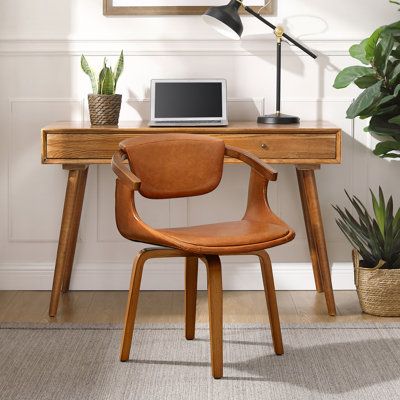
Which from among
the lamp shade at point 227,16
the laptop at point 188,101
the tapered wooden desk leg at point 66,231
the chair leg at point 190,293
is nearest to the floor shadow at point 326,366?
the chair leg at point 190,293

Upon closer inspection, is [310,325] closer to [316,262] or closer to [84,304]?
[316,262]

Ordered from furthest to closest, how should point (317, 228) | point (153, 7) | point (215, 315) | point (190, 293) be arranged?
point (153, 7) < point (317, 228) < point (190, 293) < point (215, 315)

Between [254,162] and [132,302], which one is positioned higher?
[254,162]

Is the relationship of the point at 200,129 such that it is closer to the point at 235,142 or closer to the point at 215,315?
the point at 235,142

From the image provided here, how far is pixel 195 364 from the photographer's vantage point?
288 centimetres

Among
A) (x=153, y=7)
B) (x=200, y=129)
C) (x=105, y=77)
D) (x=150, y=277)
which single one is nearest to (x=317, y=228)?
(x=200, y=129)

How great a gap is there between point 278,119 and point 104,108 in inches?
27.9

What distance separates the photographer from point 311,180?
353 centimetres

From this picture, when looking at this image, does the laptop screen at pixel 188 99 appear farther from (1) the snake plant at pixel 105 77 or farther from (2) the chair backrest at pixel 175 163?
(2) the chair backrest at pixel 175 163

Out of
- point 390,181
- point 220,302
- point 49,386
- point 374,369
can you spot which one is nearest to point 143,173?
point 220,302

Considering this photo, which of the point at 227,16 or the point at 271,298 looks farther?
the point at 227,16

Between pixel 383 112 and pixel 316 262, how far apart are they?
718 millimetres

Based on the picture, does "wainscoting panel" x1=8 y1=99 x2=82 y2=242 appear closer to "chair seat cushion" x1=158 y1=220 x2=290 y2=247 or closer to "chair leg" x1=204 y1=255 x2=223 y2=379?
"chair seat cushion" x1=158 y1=220 x2=290 y2=247

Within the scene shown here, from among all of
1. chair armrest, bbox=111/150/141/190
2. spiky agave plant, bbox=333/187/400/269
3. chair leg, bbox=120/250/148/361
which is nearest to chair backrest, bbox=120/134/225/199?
chair armrest, bbox=111/150/141/190
